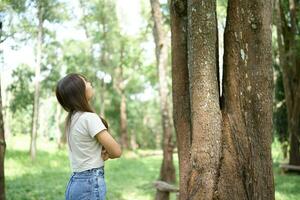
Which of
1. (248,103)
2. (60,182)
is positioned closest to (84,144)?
(248,103)

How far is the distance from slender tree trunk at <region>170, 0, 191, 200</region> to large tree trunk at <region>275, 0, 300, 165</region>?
10.8 metres

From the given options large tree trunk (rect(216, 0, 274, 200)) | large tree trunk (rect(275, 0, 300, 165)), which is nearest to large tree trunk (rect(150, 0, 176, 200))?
large tree trunk (rect(275, 0, 300, 165))

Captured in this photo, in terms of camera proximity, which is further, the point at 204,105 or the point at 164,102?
the point at 164,102

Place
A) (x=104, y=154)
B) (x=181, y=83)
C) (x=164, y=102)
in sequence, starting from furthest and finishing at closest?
(x=164, y=102) → (x=181, y=83) → (x=104, y=154)

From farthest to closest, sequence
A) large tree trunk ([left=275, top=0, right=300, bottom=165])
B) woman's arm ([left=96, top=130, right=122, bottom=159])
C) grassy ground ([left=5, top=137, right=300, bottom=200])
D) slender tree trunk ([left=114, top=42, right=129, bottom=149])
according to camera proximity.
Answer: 1. slender tree trunk ([left=114, top=42, right=129, bottom=149])
2. large tree trunk ([left=275, top=0, right=300, bottom=165])
3. grassy ground ([left=5, top=137, right=300, bottom=200])
4. woman's arm ([left=96, top=130, right=122, bottom=159])

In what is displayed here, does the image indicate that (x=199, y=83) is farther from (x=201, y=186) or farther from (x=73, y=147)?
(x=73, y=147)

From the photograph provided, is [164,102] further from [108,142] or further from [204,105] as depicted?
[108,142]

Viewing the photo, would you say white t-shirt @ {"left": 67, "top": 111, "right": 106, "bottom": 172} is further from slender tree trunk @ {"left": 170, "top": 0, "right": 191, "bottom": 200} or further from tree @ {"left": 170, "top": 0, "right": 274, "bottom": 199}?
slender tree trunk @ {"left": 170, "top": 0, "right": 191, "bottom": 200}

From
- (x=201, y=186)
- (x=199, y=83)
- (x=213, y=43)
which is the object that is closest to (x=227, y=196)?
(x=201, y=186)

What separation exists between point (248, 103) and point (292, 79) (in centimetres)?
1262

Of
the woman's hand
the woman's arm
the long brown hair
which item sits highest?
the long brown hair

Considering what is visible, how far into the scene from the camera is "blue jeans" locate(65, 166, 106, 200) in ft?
12.5

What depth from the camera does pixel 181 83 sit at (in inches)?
199

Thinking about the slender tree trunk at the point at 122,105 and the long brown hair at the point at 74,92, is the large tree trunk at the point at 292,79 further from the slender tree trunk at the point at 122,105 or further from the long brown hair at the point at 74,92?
the slender tree trunk at the point at 122,105
